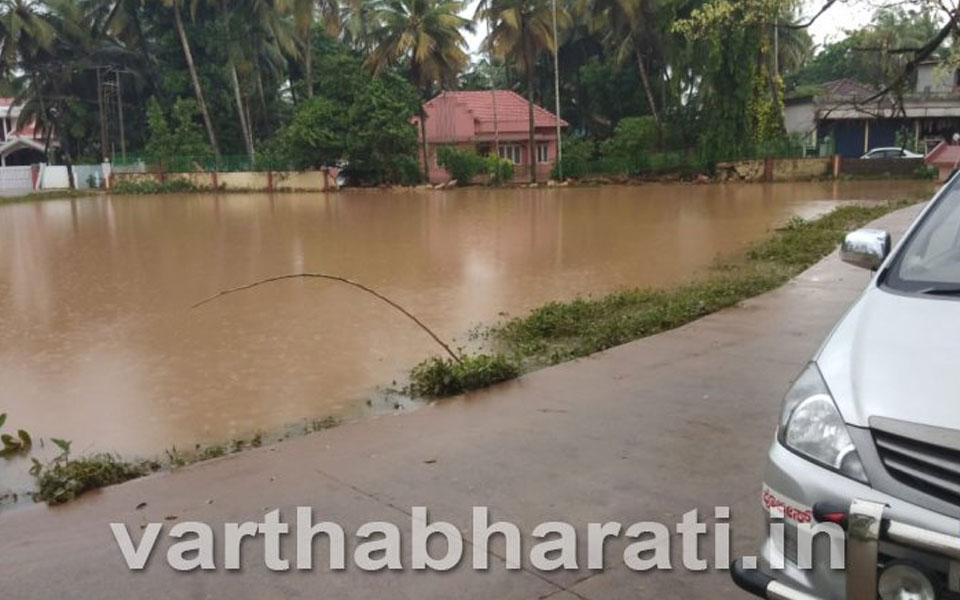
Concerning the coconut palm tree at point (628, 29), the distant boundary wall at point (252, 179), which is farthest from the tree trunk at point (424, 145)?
the coconut palm tree at point (628, 29)

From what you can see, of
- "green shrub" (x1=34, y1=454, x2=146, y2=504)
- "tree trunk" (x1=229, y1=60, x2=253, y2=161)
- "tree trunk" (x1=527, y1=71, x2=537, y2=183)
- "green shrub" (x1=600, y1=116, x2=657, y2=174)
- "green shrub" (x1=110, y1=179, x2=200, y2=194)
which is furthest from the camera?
"tree trunk" (x1=229, y1=60, x2=253, y2=161)

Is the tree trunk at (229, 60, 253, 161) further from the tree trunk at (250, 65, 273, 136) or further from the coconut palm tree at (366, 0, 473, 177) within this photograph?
the coconut palm tree at (366, 0, 473, 177)

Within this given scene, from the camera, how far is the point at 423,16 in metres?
42.0

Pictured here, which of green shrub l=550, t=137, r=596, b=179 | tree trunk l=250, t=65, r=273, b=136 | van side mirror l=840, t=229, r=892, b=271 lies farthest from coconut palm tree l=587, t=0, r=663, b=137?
van side mirror l=840, t=229, r=892, b=271

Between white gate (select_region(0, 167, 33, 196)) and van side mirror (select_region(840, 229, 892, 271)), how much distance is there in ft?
203

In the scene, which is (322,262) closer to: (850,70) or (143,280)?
(143,280)

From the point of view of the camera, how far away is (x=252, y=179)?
150 feet

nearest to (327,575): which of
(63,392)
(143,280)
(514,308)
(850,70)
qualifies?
(63,392)

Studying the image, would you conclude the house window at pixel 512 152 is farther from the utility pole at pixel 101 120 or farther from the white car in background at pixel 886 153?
the utility pole at pixel 101 120

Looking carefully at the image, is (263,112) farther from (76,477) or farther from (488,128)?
(76,477)

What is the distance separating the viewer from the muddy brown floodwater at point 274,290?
7.25 meters

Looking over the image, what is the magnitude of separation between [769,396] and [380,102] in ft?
123

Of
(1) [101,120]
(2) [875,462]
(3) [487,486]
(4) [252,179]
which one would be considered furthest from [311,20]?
Result: (2) [875,462]

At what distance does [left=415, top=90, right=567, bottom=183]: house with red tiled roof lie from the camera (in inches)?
1823
